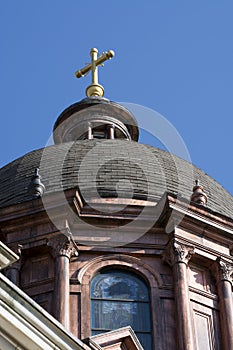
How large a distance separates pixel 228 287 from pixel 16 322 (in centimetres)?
1294

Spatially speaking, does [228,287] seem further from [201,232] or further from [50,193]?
[50,193]

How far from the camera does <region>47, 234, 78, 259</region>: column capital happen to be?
26.5 meters

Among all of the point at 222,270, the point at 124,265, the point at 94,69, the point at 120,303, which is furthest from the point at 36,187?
the point at 94,69

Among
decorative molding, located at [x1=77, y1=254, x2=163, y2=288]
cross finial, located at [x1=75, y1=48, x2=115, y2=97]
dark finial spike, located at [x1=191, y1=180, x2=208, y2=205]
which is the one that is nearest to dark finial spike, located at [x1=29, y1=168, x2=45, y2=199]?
decorative molding, located at [x1=77, y1=254, x2=163, y2=288]

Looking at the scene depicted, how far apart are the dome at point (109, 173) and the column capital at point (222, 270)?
1.79 m

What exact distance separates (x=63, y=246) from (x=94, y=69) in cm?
1224

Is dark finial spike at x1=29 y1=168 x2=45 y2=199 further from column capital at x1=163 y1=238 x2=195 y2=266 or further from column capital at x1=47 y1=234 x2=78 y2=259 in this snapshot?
column capital at x1=163 y1=238 x2=195 y2=266

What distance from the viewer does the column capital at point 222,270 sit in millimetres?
27122

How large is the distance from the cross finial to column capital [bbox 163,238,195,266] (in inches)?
449

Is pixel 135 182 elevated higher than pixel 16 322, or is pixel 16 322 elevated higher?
pixel 135 182

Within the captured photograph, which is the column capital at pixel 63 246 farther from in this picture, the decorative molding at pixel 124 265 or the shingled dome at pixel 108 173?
the shingled dome at pixel 108 173

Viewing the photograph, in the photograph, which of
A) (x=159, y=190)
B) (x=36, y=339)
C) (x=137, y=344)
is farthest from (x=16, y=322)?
(x=159, y=190)

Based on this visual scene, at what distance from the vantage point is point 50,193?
27422 mm

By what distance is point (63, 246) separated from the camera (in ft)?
87.4
